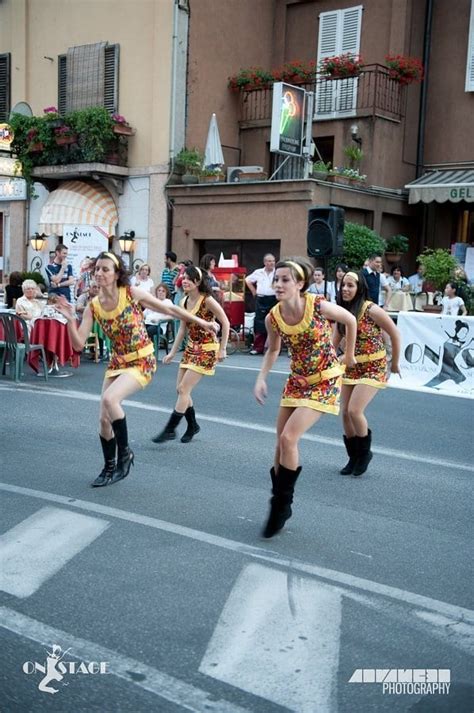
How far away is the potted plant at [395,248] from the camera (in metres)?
20.8

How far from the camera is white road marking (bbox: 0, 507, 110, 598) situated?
15.7 feet

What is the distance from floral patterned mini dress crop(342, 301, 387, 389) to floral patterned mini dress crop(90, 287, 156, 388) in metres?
1.83

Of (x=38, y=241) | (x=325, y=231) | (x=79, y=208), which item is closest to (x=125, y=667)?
(x=325, y=231)

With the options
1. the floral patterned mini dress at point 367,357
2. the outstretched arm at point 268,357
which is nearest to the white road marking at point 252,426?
the floral patterned mini dress at point 367,357

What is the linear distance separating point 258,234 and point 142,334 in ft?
44.9

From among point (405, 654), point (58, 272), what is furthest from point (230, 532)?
point (58, 272)

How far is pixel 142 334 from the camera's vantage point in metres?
7.01

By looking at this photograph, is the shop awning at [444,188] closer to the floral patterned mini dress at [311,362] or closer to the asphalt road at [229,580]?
the asphalt road at [229,580]

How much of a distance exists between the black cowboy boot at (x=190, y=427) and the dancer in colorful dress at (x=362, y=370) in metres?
1.81

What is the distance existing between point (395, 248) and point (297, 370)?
1574 cm

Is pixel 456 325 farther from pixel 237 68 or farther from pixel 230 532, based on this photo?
pixel 237 68

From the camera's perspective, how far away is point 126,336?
6.89 meters

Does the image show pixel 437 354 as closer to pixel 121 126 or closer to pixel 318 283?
pixel 318 283

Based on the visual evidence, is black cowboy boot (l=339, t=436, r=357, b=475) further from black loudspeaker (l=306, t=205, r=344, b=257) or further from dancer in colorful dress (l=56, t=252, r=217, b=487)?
black loudspeaker (l=306, t=205, r=344, b=257)
